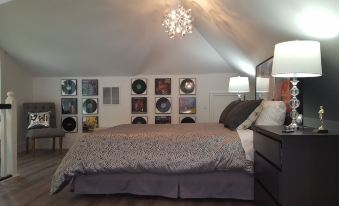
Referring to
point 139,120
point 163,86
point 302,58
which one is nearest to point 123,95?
point 139,120

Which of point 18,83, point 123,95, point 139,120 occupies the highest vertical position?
point 18,83

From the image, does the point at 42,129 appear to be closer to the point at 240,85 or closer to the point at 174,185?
the point at 174,185

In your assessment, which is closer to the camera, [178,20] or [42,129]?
[178,20]

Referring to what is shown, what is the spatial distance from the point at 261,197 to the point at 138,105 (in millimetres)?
4144

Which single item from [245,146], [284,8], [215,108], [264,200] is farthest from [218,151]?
[215,108]

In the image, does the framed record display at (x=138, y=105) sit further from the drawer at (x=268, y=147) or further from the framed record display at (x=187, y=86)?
the drawer at (x=268, y=147)

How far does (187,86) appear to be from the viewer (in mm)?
5922

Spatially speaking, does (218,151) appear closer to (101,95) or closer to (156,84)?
(156,84)

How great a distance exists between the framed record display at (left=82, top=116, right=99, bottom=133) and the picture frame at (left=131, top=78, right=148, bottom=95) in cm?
99

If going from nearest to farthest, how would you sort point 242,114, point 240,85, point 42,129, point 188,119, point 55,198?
point 55,198, point 242,114, point 240,85, point 42,129, point 188,119

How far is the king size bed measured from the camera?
2.56 meters

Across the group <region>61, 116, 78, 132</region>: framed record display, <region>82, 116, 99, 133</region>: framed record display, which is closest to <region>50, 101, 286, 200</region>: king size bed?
<region>82, 116, 99, 133</region>: framed record display

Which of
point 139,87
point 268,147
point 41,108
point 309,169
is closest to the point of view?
point 309,169

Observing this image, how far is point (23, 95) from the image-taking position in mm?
5766
